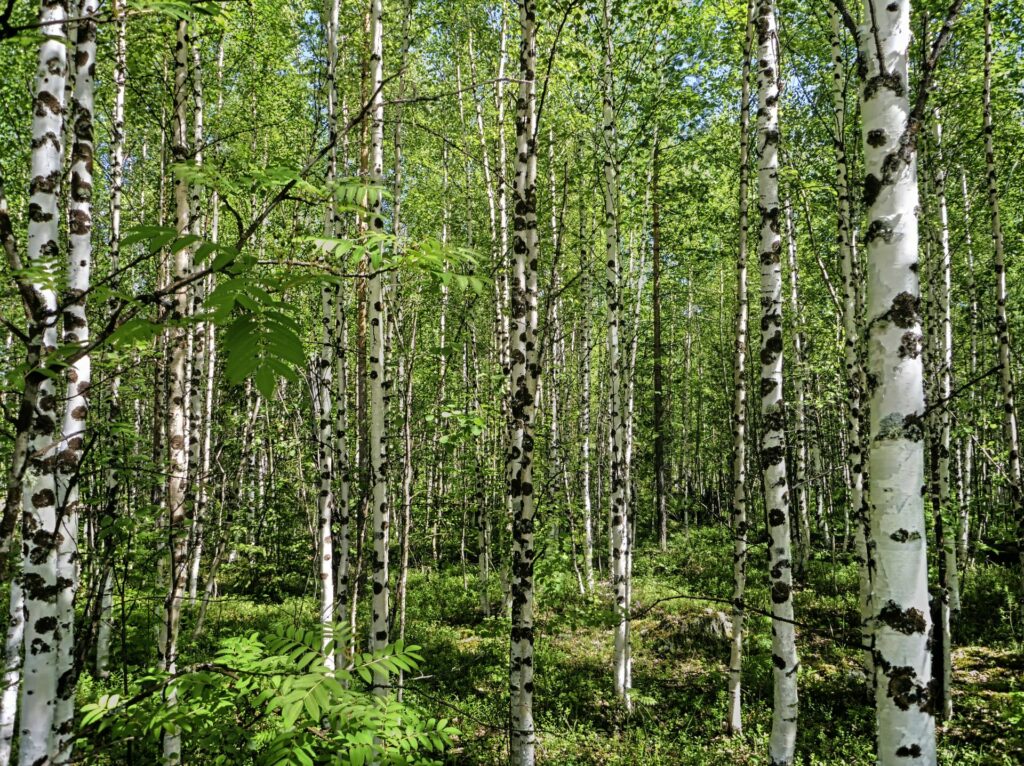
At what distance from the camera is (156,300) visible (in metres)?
1.45

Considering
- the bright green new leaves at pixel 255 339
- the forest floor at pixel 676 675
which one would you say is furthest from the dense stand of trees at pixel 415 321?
the forest floor at pixel 676 675

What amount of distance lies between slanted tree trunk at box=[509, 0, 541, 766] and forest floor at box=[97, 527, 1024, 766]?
2.19 ft

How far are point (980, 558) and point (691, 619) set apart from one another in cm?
970

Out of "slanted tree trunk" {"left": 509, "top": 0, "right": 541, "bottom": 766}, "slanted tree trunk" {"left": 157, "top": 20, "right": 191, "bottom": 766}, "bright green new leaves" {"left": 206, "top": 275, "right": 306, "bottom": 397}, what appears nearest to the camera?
"bright green new leaves" {"left": 206, "top": 275, "right": 306, "bottom": 397}

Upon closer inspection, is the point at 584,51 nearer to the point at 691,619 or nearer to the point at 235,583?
the point at 691,619

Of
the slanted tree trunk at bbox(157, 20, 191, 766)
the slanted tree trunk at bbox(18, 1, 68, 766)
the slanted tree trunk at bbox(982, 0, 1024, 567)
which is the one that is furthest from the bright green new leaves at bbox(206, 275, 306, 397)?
the slanted tree trunk at bbox(982, 0, 1024, 567)

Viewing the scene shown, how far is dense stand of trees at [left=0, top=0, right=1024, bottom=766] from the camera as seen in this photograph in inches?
82.4

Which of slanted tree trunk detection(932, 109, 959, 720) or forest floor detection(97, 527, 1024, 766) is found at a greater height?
slanted tree trunk detection(932, 109, 959, 720)

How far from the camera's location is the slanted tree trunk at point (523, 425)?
4.56 meters

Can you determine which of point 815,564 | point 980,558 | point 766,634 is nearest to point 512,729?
point 766,634

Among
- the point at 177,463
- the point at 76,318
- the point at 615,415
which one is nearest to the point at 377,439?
the point at 177,463

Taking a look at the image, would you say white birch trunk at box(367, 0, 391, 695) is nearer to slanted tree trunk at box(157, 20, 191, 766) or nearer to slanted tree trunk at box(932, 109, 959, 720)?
slanted tree trunk at box(157, 20, 191, 766)

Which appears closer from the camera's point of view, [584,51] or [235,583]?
[584,51]

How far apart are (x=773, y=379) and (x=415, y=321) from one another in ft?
23.1
